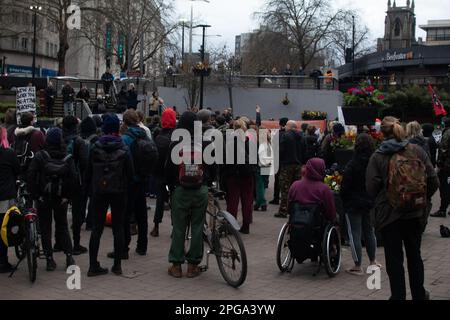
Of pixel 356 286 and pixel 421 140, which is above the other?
pixel 421 140

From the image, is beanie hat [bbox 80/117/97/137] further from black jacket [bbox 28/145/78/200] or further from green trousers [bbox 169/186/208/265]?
green trousers [bbox 169/186/208/265]

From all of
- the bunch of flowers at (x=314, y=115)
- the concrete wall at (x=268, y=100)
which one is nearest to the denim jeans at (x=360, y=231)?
the bunch of flowers at (x=314, y=115)

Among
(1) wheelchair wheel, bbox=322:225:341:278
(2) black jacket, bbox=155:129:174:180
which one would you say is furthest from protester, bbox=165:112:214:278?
(1) wheelchair wheel, bbox=322:225:341:278

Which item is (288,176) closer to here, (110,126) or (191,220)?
(191,220)

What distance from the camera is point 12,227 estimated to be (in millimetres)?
7297

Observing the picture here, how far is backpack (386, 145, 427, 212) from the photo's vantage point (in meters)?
5.78

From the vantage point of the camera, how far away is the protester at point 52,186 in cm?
768

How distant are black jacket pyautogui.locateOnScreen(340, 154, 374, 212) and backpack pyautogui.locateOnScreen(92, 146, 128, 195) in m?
2.84

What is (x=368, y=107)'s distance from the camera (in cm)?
1184

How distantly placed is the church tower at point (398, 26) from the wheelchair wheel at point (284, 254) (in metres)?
118

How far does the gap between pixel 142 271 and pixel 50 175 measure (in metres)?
1.68

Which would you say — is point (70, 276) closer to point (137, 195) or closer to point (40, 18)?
point (137, 195)
